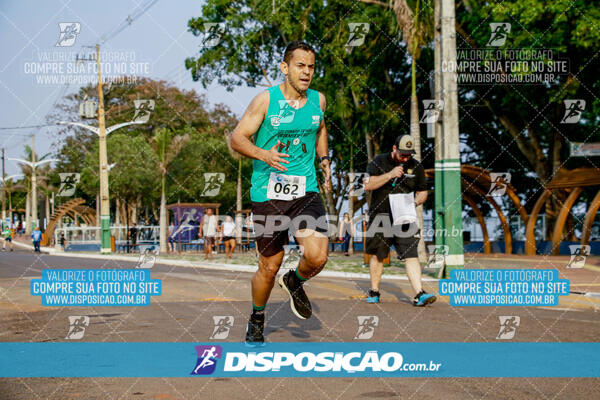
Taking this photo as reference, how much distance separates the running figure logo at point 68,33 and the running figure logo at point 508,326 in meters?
10.4

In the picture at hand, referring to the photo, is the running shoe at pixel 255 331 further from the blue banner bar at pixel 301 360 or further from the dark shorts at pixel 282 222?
the dark shorts at pixel 282 222

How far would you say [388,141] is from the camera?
2586cm

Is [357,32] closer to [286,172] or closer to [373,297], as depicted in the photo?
[373,297]

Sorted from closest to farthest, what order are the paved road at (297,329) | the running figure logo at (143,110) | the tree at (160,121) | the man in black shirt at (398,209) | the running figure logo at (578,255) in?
the paved road at (297,329) < the man in black shirt at (398,209) < the running figure logo at (578,255) < the running figure logo at (143,110) < the tree at (160,121)

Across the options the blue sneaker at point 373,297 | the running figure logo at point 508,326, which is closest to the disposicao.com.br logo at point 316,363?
the running figure logo at point 508,326

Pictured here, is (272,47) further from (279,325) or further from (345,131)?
(279,325)

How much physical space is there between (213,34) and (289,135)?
22162 millimetres

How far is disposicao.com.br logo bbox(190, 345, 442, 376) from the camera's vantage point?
13.4 feet

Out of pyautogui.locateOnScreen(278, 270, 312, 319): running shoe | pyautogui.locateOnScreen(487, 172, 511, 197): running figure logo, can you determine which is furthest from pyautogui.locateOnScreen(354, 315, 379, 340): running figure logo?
pyautogui.locateOnScreen(487, 172, 511, 197): running figure logo

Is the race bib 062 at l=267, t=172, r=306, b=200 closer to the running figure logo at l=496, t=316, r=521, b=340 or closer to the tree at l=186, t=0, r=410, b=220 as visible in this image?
the running figure logo at l=496, t=316, r=521, b=340

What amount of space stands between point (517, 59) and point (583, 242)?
5.64 m

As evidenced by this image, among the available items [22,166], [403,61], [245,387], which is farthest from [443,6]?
[22,166]

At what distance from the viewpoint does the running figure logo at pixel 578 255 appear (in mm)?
15143

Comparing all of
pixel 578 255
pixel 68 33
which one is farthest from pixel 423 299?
pixel 578 255
